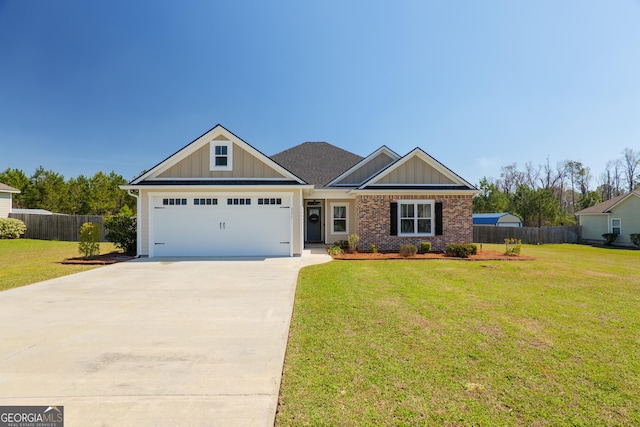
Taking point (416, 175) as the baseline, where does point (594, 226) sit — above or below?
below

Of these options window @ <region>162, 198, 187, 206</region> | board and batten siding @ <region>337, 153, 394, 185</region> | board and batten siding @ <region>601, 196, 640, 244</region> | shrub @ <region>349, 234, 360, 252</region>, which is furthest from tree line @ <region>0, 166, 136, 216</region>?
board and batten siding @ <region>601, 196, 640, 244</region>

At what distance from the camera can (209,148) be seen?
12406 millimetres

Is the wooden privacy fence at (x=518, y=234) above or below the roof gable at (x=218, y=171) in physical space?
below

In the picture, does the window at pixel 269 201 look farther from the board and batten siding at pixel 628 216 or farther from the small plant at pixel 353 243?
the board and batten siding at pixel 628 216

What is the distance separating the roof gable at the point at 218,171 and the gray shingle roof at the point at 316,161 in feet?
13.3

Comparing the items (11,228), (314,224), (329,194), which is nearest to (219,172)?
(329,194)

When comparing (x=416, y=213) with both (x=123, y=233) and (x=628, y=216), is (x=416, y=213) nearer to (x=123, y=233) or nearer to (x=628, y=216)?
(x=123, y=233)

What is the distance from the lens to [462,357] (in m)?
3.38

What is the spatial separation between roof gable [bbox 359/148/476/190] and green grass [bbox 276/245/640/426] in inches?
303

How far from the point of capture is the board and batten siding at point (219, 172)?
12.3m

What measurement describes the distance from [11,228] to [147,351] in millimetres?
25141

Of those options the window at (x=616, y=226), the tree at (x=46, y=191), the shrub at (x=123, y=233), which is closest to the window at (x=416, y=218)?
the shrub at (x=123, y=233)

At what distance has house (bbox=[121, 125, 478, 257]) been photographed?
12.0m

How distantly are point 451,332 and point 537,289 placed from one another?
13.9 feet
